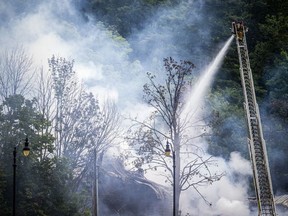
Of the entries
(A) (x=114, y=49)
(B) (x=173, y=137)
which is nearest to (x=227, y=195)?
(B) (x=173, y=137)

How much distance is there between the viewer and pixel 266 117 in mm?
40562

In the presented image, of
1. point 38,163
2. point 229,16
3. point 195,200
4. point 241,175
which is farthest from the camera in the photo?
point 229,16

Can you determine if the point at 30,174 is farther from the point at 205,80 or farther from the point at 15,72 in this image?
the point at 205,80

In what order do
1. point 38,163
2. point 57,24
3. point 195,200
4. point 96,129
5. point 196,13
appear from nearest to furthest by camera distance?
point 38,163, point 96,129, point 195,200, point 57,24, point 196,13

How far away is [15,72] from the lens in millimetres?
32938

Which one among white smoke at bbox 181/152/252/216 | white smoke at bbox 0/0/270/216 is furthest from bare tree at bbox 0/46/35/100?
white smoke at bbox 181/152/252/216

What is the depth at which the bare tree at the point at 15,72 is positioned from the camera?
106 feet

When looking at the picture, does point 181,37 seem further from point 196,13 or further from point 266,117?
point 266,117

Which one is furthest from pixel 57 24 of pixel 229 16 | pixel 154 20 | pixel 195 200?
pixel 195 200

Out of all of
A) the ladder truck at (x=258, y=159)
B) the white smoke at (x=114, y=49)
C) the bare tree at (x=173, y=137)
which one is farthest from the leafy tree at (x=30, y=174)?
the ladder truck at (x=258, y=159)

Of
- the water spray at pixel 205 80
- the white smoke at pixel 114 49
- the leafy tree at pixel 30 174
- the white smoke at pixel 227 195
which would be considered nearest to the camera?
the leafy tree at pixel 30 174

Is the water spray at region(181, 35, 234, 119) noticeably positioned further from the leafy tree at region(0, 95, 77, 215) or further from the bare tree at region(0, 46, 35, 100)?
the leafy tree at region(0, 95, 77, 215)

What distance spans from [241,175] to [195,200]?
5.40 metres

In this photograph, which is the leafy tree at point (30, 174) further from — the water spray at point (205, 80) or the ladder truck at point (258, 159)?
the water spray at point (205, 80)
